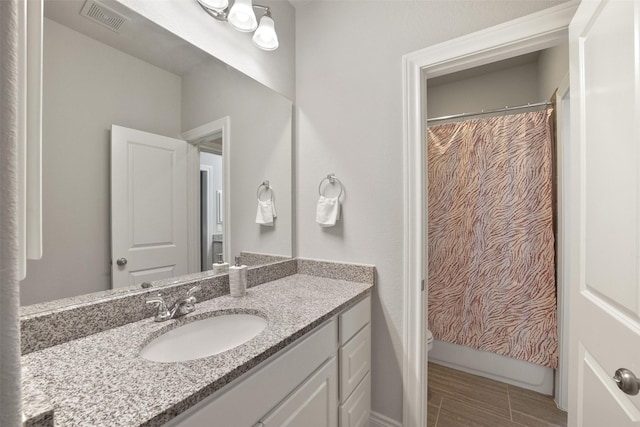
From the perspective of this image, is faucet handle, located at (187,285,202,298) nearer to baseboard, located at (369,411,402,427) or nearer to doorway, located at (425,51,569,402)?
baseboard, located at (369,411,402,427)

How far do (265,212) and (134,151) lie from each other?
2.50 feet

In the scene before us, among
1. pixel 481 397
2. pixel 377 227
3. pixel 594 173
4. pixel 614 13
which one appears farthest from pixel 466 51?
pixel 481 397

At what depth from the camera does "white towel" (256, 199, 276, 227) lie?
5.56 feet

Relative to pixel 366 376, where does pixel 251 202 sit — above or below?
above

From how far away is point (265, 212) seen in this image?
5.62ft

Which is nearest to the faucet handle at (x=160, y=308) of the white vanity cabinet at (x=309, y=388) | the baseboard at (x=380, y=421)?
the white vanity cabinet at (x=309, y=388)

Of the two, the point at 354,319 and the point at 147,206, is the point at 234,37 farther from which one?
the point at 354,319

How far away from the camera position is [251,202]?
5.47 feet

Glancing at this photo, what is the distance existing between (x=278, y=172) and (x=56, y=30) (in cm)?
108

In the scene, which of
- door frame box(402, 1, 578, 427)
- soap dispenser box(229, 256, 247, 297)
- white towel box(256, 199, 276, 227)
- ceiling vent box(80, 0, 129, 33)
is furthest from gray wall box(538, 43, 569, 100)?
ceiling vent box(80, 0, 129, 33)

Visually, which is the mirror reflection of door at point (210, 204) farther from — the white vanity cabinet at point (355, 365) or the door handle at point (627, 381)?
the door handle at point (627, 381)

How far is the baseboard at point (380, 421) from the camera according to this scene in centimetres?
153

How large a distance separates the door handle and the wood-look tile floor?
1.28 meters

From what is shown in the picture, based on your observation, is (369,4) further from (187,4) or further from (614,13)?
(614,13)
